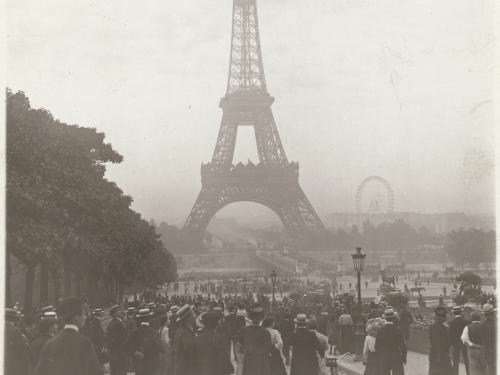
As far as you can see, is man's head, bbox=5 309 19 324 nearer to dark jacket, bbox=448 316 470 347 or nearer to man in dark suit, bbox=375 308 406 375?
man in dark suit, bbox=375 308 406 375

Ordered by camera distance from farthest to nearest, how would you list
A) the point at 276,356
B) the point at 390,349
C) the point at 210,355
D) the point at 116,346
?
the point at 116,346 → the point at 390,349 → the point at 276,356 → the point at 210,355

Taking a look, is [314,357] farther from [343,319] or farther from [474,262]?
[474,262]

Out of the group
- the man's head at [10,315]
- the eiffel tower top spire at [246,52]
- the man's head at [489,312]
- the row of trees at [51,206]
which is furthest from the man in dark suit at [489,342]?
the eiffel tower top spire at [246,52]

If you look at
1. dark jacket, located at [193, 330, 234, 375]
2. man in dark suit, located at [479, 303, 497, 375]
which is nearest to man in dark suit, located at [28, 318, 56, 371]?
dark jacket, located at [193, 330, 234, 375]

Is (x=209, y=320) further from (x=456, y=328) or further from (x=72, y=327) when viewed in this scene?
(x=456, y=328)

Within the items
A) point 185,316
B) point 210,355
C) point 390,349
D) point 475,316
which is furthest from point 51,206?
point 210,355

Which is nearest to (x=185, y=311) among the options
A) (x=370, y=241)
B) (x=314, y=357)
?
(x=314, y=357)
